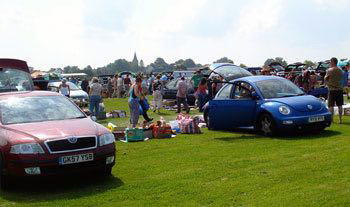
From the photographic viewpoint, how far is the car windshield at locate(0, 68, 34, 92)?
13227 mm

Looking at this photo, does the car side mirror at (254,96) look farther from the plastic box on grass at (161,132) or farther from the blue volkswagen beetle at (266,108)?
the plastic box on grass at (161,132)

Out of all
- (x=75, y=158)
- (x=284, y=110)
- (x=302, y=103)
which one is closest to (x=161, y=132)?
(x=284, y=110)

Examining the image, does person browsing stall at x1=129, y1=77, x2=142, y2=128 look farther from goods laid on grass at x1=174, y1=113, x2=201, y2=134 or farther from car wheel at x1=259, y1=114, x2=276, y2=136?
car wheel at x1=259, y1=114, x2=276, y2=136

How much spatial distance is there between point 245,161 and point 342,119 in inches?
299

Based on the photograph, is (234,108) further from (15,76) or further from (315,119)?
(15,76)

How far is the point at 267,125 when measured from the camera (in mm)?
12633

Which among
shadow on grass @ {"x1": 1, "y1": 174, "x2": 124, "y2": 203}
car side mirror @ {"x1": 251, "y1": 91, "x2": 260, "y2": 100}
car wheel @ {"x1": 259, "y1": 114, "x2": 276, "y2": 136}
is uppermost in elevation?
car side mirror @ {"x1": 251, "y1": 91, "x2": 260, "y2": 100}

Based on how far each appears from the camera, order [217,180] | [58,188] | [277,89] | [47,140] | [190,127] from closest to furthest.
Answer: [47,140], [217,180], [58,188], [277,89], [190,127]

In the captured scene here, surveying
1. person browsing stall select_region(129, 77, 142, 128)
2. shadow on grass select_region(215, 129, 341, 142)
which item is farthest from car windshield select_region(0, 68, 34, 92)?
shadow on grass select_region(215, 129, 341, 142)

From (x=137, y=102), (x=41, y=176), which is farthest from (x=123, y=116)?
(x=41, y=176)

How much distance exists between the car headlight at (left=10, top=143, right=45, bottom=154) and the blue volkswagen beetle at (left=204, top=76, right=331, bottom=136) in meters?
6.62

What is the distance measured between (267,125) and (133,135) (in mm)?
3603

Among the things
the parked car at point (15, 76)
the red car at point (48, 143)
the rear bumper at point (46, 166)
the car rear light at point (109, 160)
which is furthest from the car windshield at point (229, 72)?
the rear bumper at point (46, 166)

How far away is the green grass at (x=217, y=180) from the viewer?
674 centimetres
